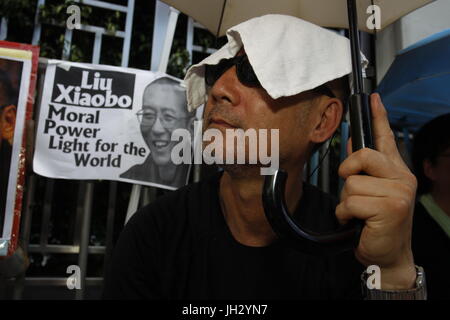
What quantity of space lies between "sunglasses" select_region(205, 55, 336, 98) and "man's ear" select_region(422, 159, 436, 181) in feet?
3.16

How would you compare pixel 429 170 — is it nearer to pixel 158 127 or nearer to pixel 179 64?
pixel 158 127

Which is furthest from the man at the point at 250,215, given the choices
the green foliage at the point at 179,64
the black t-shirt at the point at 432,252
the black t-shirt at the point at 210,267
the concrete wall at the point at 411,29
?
the green foliage at the point at 179,64

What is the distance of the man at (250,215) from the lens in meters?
1.01

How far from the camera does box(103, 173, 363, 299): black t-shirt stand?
102 centimetres

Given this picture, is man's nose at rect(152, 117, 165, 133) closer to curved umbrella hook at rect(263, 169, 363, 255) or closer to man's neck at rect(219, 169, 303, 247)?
man's neck at rect(219, 169, 303, 247)

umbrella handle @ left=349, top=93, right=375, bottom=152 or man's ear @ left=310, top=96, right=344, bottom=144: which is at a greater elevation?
man's ear @ left=310, top=96, right=344, bottom=144

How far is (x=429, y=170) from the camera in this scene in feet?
5.95

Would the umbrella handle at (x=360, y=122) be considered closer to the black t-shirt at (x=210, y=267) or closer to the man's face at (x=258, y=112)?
the man's face at (x=258, y=112)

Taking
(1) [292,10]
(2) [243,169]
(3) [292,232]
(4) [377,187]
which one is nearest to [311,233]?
(3) [292,232]

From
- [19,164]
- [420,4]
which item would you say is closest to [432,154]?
[420,4]

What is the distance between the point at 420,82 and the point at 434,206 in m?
0.63

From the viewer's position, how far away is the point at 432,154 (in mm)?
1805

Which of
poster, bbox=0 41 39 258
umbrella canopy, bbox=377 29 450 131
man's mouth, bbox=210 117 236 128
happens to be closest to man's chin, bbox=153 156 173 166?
poster, bbox=0 41 39 258

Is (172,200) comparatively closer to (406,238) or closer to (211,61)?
(211,61)
